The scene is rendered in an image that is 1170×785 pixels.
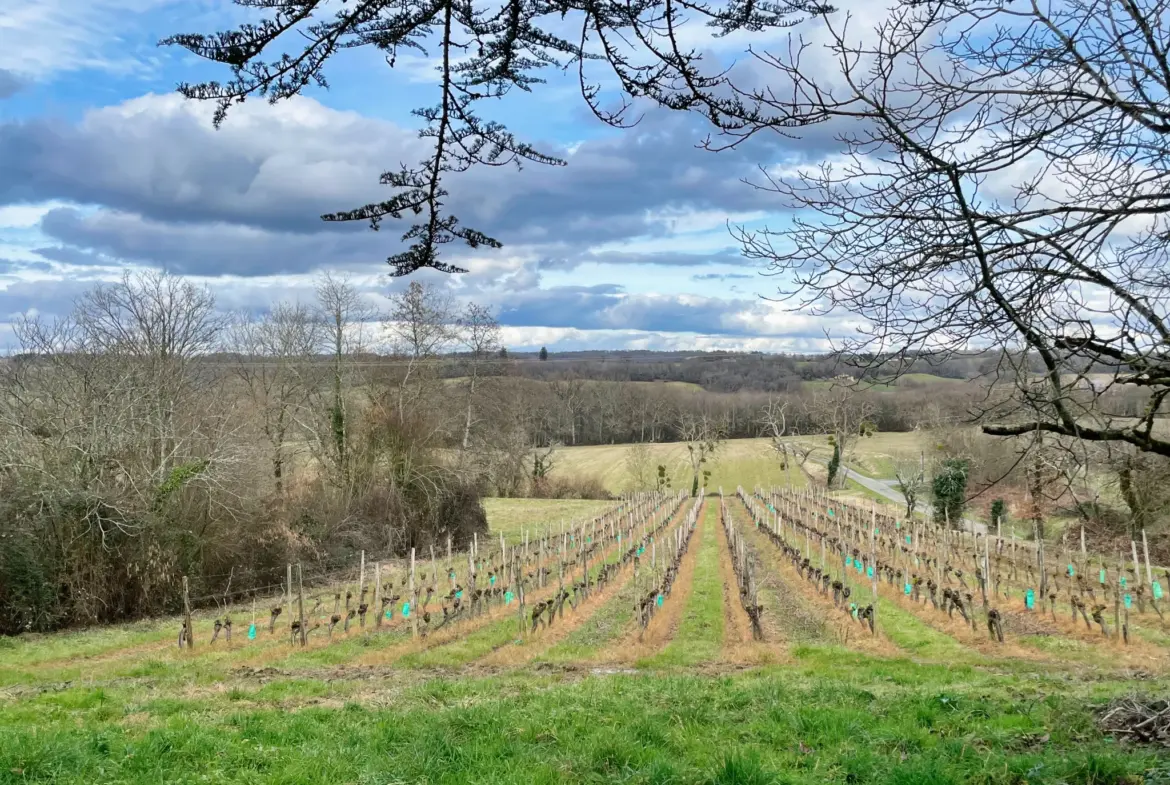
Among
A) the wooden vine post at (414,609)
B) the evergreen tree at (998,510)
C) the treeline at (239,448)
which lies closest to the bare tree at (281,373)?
the treeline at (239,448)

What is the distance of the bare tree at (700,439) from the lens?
50000 mm

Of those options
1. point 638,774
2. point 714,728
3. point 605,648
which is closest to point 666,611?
point 605,648

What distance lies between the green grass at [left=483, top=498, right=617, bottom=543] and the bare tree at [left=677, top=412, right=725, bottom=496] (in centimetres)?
1095

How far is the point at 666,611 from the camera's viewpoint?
15.3 meters

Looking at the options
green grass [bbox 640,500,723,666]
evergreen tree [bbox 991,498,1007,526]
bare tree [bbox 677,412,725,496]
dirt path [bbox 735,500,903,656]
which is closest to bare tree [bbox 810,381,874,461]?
bare tree [bbox 677,412,725,496]

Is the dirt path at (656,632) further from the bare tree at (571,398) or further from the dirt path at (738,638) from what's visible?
the bare tree at (571,398)

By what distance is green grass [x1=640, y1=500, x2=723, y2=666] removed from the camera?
11.5 metres

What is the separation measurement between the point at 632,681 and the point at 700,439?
4469cm

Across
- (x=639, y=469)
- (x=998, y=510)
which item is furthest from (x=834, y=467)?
(x=998, y=510)

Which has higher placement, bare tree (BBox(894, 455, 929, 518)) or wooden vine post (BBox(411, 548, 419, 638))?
bare tree (BBox(894, 455, 929, 518))

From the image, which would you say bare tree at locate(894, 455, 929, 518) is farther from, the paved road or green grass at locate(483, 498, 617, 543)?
green grass at locate(483, 498, 617, 543)

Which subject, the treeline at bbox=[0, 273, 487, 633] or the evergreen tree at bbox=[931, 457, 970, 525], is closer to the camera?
the treeline at bbox=[0, 273, 487, 633]

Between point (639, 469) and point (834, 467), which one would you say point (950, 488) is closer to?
point (834, 467)

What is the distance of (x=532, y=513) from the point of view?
1426 inches
